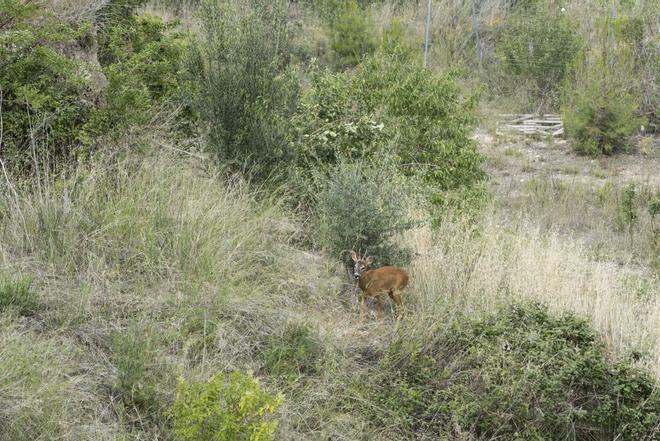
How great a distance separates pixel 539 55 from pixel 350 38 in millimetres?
4420

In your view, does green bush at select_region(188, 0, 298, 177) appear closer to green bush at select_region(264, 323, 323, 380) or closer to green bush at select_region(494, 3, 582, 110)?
green bush at select_region(264, 323, 323, 380)

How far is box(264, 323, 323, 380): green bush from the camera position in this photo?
519 centimetres

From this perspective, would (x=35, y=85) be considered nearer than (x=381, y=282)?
No

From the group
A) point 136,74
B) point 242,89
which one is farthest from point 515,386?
point 136,74

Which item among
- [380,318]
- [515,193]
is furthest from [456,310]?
[515,193]

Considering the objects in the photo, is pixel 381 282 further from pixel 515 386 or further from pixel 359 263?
pixel 515 386

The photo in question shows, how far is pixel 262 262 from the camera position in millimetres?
6484

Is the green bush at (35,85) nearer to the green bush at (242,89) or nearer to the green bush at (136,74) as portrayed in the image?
the green bush at (136,74)

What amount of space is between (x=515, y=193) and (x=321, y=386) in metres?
8.51

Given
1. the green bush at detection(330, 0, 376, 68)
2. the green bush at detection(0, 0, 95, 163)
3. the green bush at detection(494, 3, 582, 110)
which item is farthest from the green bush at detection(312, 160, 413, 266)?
the green bush at detection(330, 0, 376, 68)

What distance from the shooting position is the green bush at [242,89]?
25.4 feet

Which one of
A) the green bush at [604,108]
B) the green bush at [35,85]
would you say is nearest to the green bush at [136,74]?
the green bush at [35,85]

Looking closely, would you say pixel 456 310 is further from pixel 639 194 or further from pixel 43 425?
pixel 639 194

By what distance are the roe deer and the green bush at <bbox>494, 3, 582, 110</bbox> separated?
495 inches
